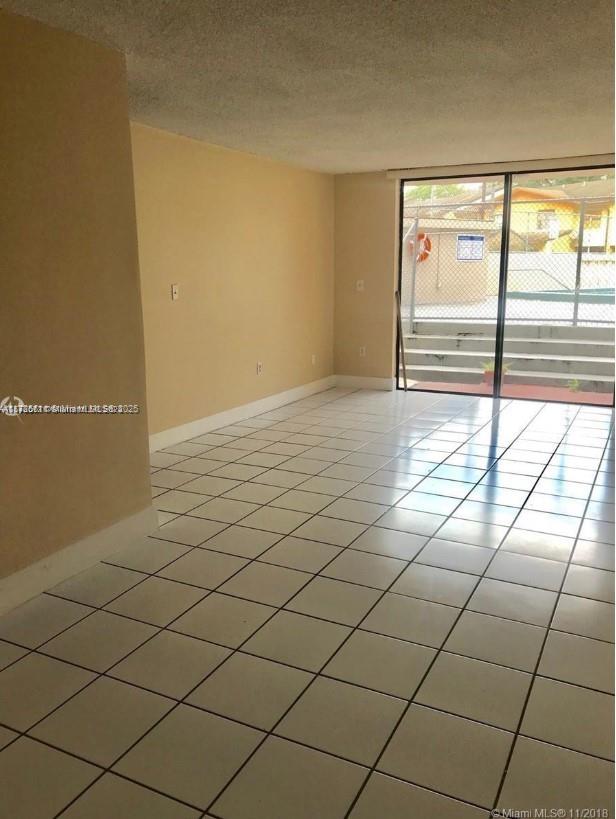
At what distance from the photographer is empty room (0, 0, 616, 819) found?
182 cm

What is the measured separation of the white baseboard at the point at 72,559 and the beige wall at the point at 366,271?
435 centimetres

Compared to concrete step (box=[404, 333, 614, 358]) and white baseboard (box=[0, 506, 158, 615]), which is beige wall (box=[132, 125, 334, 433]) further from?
concrete step (box=[404, 333, 614, 358])

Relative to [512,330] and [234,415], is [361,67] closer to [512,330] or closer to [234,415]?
[234,415]

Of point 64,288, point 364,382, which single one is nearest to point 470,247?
point 364,382

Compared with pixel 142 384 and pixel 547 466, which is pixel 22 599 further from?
pixel 547 466

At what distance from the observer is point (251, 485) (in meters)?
4.03

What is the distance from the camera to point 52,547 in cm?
280

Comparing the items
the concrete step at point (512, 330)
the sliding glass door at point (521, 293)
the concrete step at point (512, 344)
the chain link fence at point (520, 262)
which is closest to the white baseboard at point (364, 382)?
the sliding glass door at point (521, 293)

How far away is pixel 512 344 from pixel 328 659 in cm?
695

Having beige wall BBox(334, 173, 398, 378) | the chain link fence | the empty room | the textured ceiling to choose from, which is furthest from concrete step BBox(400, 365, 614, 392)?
the textured ceiling

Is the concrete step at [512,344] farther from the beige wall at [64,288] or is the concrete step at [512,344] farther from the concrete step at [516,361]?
the beige wall at [64,288]

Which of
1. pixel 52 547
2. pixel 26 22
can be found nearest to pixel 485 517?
pixel 52 547

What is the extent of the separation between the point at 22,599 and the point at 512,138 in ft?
14.9

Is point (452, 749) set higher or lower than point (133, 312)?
lower
